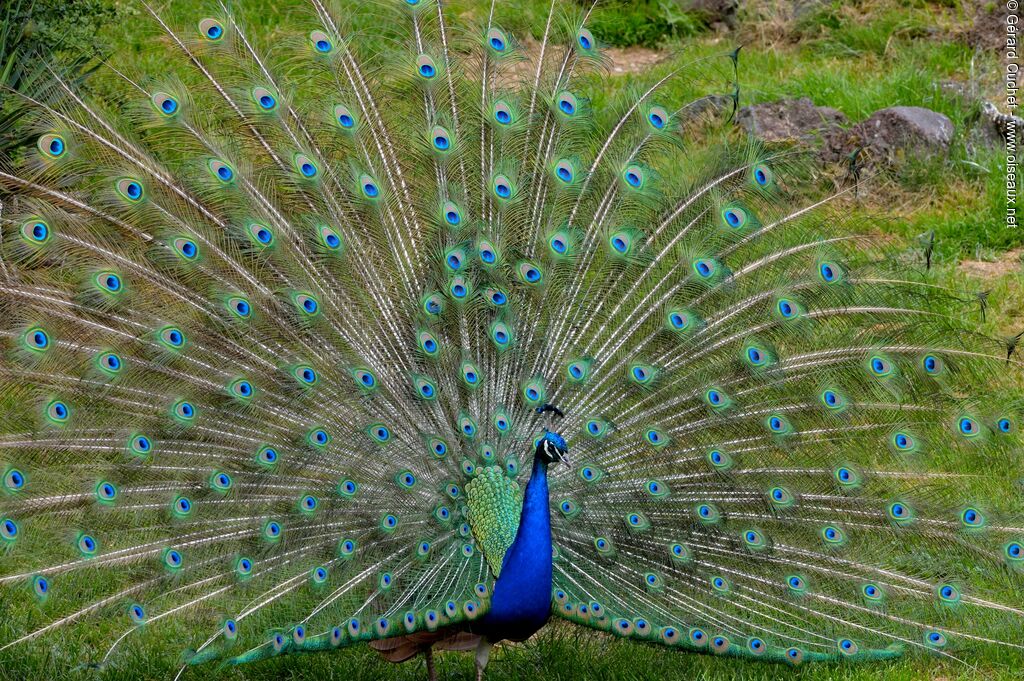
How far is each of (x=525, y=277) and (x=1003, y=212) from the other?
393cm

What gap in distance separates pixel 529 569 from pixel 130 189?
1.98 metres

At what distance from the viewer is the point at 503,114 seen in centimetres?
556

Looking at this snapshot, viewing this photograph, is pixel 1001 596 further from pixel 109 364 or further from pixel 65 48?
pixel 65 48

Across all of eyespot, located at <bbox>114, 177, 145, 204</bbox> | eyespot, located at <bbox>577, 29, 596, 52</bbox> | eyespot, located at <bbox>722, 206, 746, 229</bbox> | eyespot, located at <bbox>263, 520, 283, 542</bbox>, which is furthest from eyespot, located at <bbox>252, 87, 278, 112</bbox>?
eyespot, located at <bbox>722, 206, 746, 229</bbox>

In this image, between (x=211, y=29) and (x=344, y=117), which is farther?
(x=344, y=117)

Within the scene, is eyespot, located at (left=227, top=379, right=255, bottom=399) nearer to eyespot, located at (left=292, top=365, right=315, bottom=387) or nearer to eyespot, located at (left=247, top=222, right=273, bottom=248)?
eyespot, located at (left=292, top=365, right=315, bottom=387)

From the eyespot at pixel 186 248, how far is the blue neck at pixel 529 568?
1476mm

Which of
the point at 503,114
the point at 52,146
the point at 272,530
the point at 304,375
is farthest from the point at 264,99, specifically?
the point at 272,530

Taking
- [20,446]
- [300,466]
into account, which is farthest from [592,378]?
[20,446]

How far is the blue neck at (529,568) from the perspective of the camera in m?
5.02

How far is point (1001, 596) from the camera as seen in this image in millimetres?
5434

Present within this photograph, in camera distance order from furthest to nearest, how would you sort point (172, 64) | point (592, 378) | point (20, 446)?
point (172, 64) < point (592, 378) < point (20, 446)

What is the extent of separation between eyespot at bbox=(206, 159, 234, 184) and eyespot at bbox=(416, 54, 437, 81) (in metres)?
0.82

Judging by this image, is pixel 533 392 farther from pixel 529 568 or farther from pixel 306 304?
pixel 306 304
